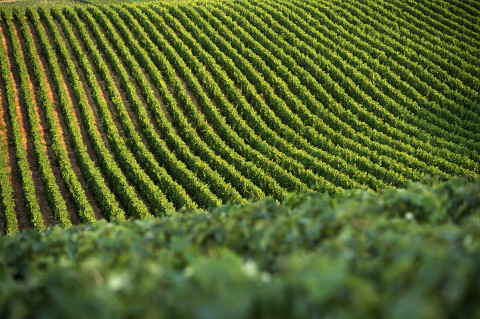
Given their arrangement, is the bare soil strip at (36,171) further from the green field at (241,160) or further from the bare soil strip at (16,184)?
the bare soil strip at (16,184)

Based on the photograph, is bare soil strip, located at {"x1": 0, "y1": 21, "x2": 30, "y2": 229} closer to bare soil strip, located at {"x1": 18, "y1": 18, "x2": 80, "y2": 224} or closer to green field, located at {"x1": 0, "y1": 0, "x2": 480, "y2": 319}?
green field, located at {"x1": 0, "y1": 0, "x2": 480, "y2": 319}

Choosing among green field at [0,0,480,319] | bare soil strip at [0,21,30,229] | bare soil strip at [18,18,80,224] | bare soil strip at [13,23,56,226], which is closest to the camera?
green field at [0,0,480,319]

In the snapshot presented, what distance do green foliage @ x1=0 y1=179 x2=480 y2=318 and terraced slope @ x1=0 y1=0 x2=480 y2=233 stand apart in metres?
14.4

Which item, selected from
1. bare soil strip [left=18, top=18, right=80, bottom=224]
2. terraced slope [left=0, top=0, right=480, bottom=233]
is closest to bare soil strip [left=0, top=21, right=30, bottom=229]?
terraced slope [left=0, top=0, right=480, bottom=233]

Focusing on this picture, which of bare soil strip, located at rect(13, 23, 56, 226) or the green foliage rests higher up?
the green foliage

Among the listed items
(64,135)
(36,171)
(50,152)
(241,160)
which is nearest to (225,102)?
(241,160)

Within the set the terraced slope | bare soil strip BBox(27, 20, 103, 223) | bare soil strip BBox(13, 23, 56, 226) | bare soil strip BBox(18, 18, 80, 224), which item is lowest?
bare soil strip BBox(13, 23, 56, 226)

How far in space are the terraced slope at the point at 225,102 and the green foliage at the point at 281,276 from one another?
14367mm

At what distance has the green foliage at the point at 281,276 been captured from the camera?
8.36 feet

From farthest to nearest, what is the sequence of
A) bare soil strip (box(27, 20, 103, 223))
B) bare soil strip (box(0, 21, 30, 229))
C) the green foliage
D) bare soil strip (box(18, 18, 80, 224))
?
bare soil strip (box(27, 20, 103, 223)) → bare soil strip (box(18, 18, 80, 224)) → bare soil strip (box(0, 21, 30, 229)) → the green foliage

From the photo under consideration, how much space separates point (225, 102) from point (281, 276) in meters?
23.5

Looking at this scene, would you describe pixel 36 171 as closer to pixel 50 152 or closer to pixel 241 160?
pixel 50 152

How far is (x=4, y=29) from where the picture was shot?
32969mm

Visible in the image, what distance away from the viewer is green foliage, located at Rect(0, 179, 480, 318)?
8.36ft
